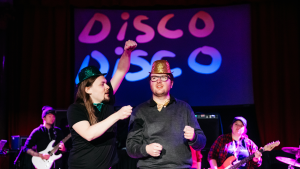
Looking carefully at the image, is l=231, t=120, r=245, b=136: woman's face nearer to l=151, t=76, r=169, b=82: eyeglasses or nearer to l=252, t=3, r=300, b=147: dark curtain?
l=252, t=3, r=300, b=147: dark curtain

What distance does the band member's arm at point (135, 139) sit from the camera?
80.8 inches

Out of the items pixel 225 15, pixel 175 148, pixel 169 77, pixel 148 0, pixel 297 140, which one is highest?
pixel 148 0

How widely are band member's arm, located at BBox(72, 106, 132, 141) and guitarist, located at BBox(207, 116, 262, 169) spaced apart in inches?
111

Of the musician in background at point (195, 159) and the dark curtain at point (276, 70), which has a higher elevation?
the dark curtain at point (276, 70)

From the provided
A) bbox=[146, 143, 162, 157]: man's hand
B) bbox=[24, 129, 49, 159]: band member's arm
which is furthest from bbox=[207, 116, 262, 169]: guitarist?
bbox=[24, 129, 49, 159]: band member's arm

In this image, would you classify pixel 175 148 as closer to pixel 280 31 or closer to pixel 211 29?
pixel 211 29

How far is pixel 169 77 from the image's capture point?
235cm

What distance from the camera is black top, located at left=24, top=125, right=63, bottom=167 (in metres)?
4.98

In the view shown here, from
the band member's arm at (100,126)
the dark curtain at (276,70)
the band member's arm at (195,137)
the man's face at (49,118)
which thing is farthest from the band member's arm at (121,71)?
the dark curtain at (276,70)

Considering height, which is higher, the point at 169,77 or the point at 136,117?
the point at 169,77

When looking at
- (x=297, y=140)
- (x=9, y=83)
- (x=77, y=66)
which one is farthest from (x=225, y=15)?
(x=9, y=83)

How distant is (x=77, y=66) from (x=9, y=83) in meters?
1.68

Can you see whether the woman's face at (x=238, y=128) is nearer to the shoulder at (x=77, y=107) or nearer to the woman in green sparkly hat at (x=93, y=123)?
the woman in green sparkly hat at (x=93, y=123)

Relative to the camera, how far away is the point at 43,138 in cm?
505
